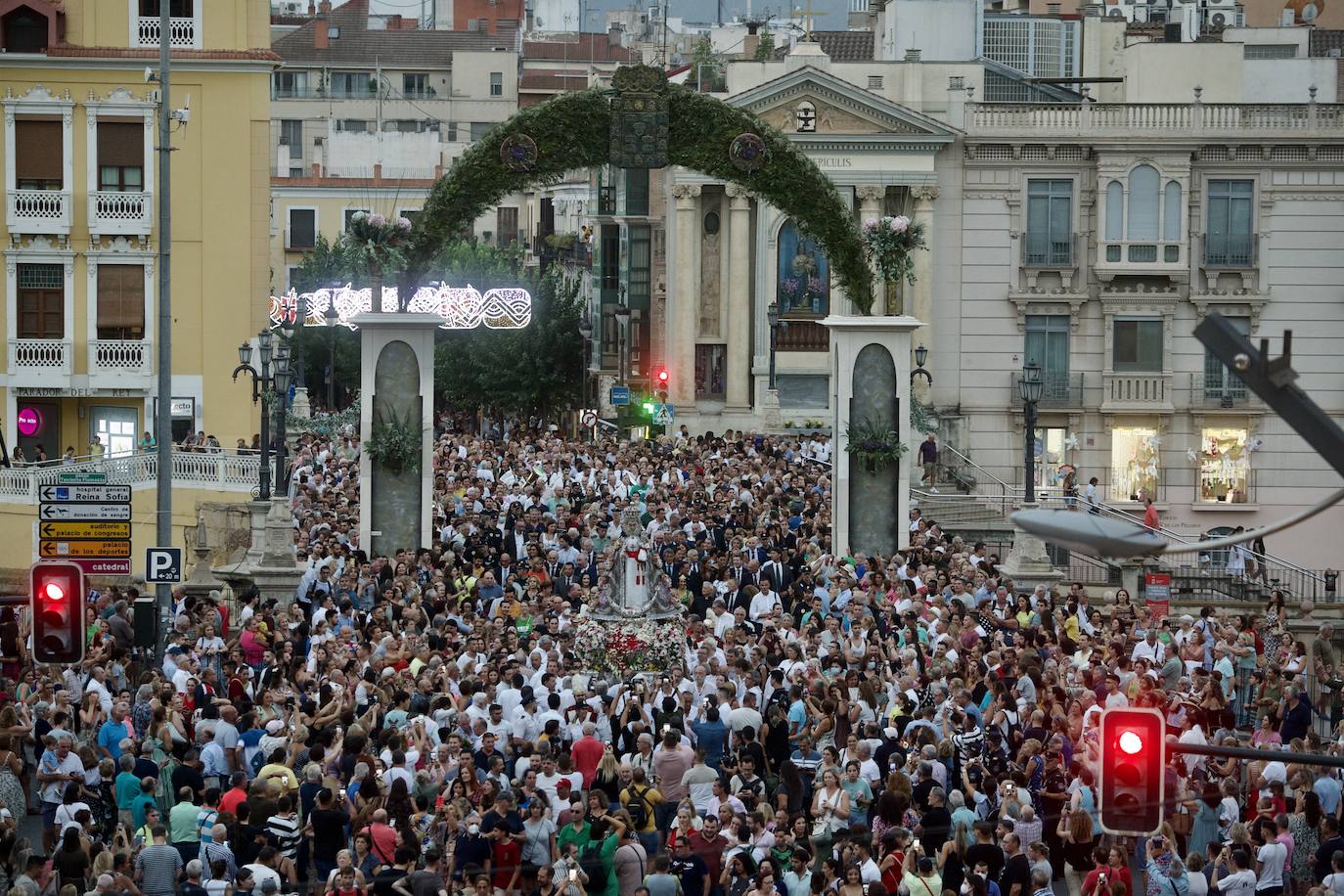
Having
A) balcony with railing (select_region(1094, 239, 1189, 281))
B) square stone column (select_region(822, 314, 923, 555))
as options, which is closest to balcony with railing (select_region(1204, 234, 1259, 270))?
balcony with railing (select_region(1094, 239, 1189, 281))

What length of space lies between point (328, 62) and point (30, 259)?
5694 cm

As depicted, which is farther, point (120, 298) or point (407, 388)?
point (120, 298)

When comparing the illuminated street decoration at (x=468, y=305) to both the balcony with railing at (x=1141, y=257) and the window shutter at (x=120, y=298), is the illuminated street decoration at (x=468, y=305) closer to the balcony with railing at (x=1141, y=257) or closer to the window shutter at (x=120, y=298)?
the window shutter at (x=120, y=298)

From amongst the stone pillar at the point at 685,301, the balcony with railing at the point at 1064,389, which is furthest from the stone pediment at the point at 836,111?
the balcony with railing at the point at 1064,389

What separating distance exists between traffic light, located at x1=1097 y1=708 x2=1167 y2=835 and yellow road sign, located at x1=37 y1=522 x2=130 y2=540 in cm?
1247

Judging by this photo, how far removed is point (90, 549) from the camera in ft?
74.0

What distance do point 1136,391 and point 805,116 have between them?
392 inches

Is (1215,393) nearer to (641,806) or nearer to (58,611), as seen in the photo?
(641,806)

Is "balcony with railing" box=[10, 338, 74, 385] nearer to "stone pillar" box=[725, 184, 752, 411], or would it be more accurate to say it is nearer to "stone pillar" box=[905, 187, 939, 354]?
"stone pillar" box=[725, 184, 752, 411]

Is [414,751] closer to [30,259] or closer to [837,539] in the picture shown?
[837,539]

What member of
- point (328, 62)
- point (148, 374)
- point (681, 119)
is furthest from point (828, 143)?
point (328, 62)

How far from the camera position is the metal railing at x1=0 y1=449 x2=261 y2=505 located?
4053 cm

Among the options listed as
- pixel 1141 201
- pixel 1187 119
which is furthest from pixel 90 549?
pixel 1187 119

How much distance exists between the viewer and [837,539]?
33.2 meters
